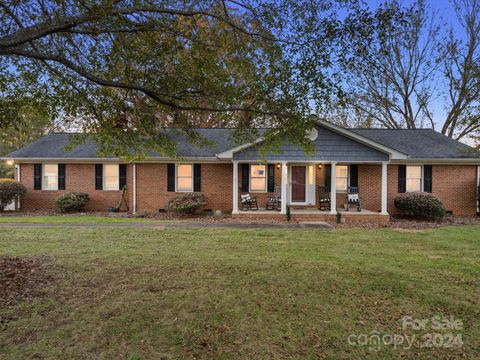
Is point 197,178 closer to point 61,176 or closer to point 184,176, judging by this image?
point 184,176

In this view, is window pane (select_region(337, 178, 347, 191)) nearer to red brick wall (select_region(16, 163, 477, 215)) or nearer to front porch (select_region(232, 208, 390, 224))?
red brick wall (select_region(16, 163, 477, 215))

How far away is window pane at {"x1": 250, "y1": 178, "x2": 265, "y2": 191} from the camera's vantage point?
14195 mm

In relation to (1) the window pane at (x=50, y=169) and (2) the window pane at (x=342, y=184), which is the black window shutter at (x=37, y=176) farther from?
(2) the window pane at (x=342, y=184)

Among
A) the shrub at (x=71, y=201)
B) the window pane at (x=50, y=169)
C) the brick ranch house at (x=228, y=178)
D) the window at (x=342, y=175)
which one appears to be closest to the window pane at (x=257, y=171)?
the brick ranch house at (x=228, y=178)

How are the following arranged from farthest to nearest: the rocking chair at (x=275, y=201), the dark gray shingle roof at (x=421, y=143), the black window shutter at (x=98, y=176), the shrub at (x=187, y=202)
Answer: the black window shutter at (x=98, y=176)
the dark gray shingle roof at (x=421, y=143)
the rocking chair at (x=275, y=201)
the shrub at (x=187, y=202)

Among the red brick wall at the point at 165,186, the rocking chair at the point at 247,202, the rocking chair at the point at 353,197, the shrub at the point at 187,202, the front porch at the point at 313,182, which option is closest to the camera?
the shrub at the point at 187,202

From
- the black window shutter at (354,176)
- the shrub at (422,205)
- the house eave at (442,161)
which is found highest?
the house eave at (442,161)

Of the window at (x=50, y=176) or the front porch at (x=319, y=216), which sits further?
the window at (x=50, y=176)

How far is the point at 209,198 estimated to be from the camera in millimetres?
14227

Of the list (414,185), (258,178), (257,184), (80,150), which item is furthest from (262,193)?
(80,150)

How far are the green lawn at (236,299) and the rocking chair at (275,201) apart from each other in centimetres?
→ 567

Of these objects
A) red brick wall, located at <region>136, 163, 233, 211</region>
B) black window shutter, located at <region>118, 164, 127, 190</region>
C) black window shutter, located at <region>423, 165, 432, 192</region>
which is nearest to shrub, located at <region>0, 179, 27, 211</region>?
black window shutter, located at <region>118, 164, 127, 190</region>

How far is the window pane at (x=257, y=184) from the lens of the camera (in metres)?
14.2

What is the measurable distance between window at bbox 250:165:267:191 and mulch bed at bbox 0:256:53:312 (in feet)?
31.3
